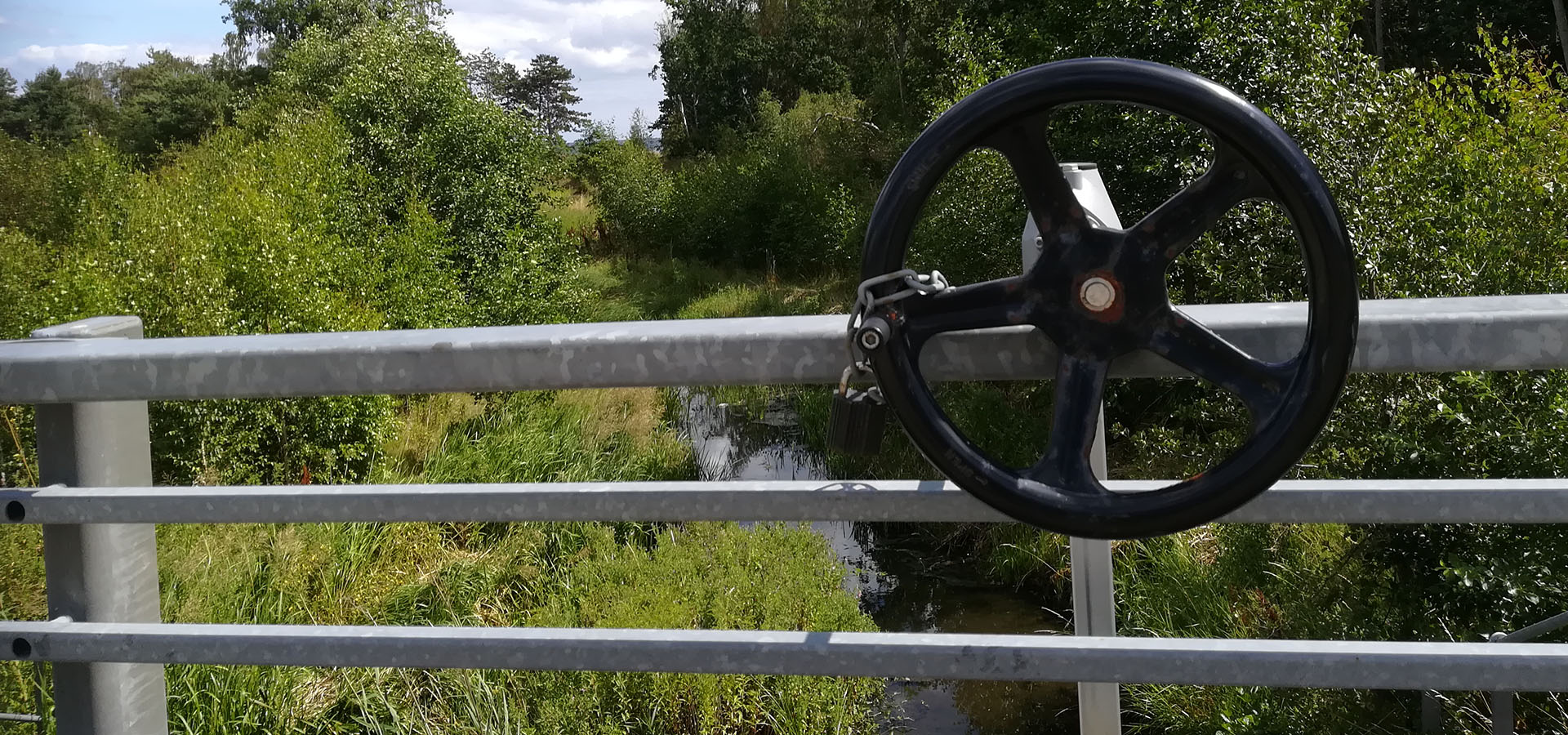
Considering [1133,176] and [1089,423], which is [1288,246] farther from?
[1089,423]

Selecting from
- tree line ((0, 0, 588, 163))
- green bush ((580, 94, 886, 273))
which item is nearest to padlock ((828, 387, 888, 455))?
green bush ((580, 94, 886, 273))

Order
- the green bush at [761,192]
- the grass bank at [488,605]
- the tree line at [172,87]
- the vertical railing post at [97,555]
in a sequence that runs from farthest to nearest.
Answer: the tree line at [172,87] < the green bush at [761,192] < the grass bank at [488,605] < the vertical railing post at [97,555]

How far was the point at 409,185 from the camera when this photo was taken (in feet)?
49.1

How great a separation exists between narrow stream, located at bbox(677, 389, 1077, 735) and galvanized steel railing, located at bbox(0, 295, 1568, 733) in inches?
126

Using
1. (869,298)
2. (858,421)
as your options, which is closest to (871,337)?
(869,298)

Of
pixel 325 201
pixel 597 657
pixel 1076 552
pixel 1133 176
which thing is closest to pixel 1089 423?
pixel 1076 552

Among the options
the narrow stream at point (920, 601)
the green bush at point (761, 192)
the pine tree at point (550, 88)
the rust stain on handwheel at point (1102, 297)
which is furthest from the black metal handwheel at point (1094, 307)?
the pine tree at point (550, 88)

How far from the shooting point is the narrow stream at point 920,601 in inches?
268

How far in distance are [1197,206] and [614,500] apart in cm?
69

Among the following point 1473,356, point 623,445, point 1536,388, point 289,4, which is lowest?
point 623,445

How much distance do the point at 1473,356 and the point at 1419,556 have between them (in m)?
5.08

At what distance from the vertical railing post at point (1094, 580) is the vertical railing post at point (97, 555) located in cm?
116

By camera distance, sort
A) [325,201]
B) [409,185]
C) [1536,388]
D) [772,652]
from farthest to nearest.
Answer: [409,185], [325,201], [1536,388], [772,652]

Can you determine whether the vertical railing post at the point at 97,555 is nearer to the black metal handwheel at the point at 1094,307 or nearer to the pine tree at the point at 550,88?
the black metal handwheel at the point at 1094,307
